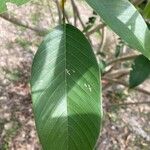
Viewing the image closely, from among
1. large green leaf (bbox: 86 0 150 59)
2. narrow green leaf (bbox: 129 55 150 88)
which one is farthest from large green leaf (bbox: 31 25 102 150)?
narrow green leaf (bbox: 129 55 150 88)

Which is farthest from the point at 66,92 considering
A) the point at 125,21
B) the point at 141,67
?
the point at 141,67

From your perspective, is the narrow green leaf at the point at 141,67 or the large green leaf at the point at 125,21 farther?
the narrow green leaf at the point at 141,67

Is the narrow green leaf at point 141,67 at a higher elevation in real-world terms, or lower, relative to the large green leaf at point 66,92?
lower

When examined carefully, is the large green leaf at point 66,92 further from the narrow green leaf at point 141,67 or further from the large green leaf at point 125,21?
the narrow green leaf at point 141,67

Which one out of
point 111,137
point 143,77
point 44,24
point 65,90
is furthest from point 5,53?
point 65,90

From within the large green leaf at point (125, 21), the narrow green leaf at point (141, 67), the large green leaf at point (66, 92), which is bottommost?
the narrow green leaf at point (141, 67)

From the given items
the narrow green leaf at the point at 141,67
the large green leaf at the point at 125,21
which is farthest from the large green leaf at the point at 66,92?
the narrow green leaf at the point at 141,67

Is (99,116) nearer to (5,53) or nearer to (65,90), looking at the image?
(65,90)
